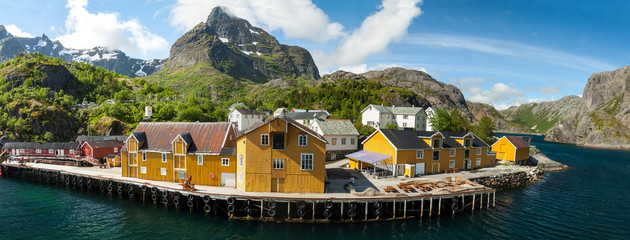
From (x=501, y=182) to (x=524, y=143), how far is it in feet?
78.2

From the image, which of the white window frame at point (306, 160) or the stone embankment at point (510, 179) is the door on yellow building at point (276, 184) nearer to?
the white window frame at point (306, 160)

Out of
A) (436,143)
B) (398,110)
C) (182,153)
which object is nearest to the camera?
(182,153)

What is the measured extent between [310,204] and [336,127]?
29616mm

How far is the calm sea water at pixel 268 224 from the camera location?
27.8m

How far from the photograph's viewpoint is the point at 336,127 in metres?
60.0

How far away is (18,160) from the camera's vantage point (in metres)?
57.2

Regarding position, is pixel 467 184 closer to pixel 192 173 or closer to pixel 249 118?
pixel 192 173

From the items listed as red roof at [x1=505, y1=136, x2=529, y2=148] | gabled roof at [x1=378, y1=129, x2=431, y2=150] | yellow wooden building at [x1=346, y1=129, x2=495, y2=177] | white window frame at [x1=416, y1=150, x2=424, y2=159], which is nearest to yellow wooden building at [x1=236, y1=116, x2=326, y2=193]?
yellow wooden building at [x1=346, y1=129, x2=495, y2=177]

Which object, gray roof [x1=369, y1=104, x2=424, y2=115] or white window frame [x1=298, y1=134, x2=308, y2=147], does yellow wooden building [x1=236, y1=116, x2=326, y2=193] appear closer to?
white window frame [x1=298, y1=134, x2=308, y2=147]

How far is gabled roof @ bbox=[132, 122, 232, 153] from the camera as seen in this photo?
1469 inches

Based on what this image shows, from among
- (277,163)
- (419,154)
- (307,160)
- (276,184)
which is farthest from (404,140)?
(276,184)

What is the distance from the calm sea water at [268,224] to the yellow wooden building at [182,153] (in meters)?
4.48

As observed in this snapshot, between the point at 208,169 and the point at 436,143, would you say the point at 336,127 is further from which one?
the point at 208,169

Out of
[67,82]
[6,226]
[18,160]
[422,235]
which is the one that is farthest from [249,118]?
[67,82]
